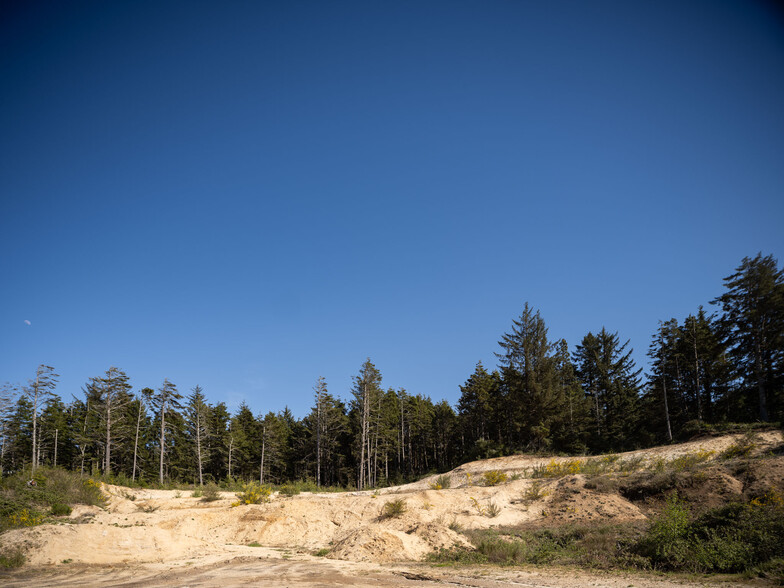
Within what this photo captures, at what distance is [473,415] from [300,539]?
37851 millimetres

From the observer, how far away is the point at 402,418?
5759cm

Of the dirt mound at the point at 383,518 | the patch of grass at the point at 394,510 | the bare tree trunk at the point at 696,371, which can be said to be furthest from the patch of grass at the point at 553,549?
the bare tree trunk at the point at 696,371

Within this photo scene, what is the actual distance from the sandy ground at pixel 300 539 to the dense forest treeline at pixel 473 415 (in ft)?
43.7

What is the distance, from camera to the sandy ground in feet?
38.2

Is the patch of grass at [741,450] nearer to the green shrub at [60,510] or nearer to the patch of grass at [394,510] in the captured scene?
the patch of grass at [394,510]

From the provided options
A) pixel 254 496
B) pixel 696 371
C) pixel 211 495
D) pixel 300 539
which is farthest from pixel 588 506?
pixel 696 371

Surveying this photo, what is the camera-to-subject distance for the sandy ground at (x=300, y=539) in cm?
1166

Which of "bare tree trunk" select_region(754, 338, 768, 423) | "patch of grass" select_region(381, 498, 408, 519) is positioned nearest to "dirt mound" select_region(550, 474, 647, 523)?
"patch of grass" select_region(381, 498, 408, 519)

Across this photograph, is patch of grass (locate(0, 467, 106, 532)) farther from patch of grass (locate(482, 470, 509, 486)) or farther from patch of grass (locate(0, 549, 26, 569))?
patch of grass (locate(482, 470, 509, 486))

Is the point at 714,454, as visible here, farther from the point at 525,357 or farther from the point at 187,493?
the point at 187,493

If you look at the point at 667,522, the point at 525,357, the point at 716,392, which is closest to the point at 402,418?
the point at 525,357

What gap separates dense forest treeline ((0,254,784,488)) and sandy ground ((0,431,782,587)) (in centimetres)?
1333

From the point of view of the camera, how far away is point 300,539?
19.3 meters

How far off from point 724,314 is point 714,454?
16.5 metres
